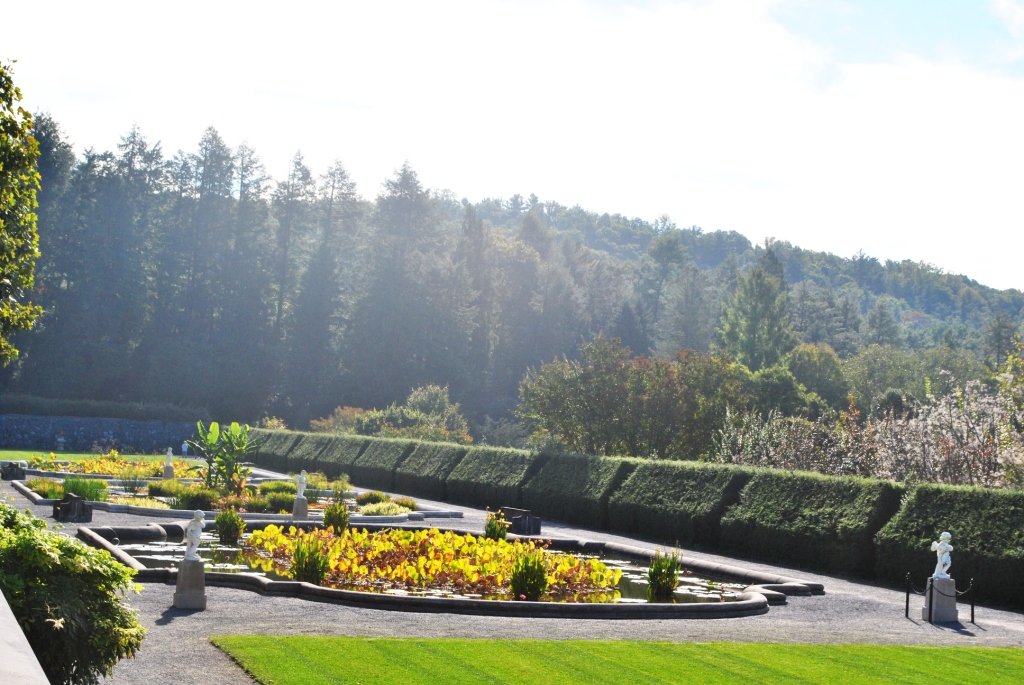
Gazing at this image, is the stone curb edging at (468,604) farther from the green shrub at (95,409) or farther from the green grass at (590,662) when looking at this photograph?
the green shrub at (95,409)

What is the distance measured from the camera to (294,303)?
230 ft

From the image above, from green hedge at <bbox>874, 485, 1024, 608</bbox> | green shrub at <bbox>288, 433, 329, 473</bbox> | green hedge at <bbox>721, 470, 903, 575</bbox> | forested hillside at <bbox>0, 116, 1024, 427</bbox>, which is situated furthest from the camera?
forested hillside at <bbox>0, 116, 1024, 427</bbox>

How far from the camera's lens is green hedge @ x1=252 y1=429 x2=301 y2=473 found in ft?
136

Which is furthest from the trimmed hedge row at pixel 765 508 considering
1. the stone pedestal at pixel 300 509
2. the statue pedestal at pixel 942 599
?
the stone pedestal at pixel 300 509

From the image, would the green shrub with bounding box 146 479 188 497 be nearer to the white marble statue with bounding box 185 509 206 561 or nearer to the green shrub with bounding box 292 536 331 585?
the green shrub with bounding box 292 536 331 585

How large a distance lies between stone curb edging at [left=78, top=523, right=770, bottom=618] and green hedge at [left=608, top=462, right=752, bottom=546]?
7.18m

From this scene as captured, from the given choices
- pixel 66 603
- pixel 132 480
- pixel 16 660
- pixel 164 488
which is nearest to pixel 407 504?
pixel 164 488

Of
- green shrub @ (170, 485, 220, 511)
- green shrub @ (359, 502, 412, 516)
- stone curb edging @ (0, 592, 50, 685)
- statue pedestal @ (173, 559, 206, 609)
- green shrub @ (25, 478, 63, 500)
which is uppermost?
green shrub @ (359, 502, 412, 516)

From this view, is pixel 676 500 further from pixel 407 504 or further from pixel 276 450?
pixel 276 450

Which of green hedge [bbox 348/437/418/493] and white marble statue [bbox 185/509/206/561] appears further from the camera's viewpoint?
green hedge [bbox 348/437/418/493]

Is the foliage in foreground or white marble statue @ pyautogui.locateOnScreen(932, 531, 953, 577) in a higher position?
white marble statue @ pyautogui.locateOnScreen(932, 531, 953, 577)

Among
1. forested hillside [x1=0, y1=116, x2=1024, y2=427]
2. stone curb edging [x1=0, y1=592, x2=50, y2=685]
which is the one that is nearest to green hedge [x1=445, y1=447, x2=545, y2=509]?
stone curb edging [x1=0, y1=592, x2=50, y2=685]

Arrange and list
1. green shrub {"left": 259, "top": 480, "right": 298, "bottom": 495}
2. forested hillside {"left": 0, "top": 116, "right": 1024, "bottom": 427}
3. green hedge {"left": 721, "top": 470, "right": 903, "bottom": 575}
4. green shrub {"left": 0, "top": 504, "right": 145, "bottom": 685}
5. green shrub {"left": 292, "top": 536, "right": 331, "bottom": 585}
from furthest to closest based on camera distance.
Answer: forested hillside {"left": 0, "top": 116, "right": 1024, "bottom": 427} < green shrub {"left": 259, "top": 480, "right": 298, "bottom": 495} < green hedge {"left": 721, "top": 470, "right": 903, "bottom": 575} < green shrub {"left": 292, "top": 536, "right": 331, "bottom": 585} < green shrub {"left": 0, "top": 504, "right": 145, "bottom": 685}

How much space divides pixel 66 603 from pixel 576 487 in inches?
735
